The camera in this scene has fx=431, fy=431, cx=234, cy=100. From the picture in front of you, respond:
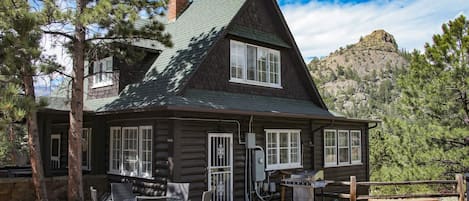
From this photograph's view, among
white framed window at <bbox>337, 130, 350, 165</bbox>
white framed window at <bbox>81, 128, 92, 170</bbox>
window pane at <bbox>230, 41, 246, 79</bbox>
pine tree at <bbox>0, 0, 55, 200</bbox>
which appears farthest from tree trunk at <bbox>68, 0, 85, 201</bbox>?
white framed window at <bbox>337, 130, 350, 165</bbox>

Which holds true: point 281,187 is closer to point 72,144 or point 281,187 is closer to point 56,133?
point 72,144

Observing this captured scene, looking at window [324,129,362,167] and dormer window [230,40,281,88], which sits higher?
dormer window [230,40,281,88]

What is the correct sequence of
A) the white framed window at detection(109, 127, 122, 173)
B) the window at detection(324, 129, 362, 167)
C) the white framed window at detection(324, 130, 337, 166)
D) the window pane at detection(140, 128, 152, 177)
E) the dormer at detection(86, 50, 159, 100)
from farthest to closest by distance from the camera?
the window at detection(324, 129, 362, 167)
the white framed window at detection(324, 130, 337, 166)
the dormer at detection(86, 50, 159, 100)
the white framed window at detection(109, 127, 122, 173)
the window pane at detection(140, 128, 152, 177)

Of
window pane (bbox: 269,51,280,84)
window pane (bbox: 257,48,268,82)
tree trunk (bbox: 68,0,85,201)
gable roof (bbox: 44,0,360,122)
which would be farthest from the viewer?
window pane (bbox: 269,51,280,84)

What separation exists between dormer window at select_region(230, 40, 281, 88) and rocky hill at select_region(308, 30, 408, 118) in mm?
44001

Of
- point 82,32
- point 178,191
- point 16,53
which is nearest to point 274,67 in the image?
point 178,191

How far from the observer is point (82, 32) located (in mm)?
9250

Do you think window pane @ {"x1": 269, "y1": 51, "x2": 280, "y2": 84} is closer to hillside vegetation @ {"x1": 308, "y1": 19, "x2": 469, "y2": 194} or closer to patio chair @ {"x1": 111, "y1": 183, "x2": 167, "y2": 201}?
hillside vegetation @ {"x1": 308, "y1": 19, "x2": 469, "y2": 194}

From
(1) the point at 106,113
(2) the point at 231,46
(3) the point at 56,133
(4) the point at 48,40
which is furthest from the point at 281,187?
(3) the point at 56,133

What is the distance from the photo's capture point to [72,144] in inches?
362

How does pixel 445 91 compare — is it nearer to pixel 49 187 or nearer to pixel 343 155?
pixel 343 155

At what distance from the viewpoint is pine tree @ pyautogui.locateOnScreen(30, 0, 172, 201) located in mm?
8164

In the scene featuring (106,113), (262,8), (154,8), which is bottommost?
(106,113)

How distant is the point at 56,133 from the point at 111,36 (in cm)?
602
